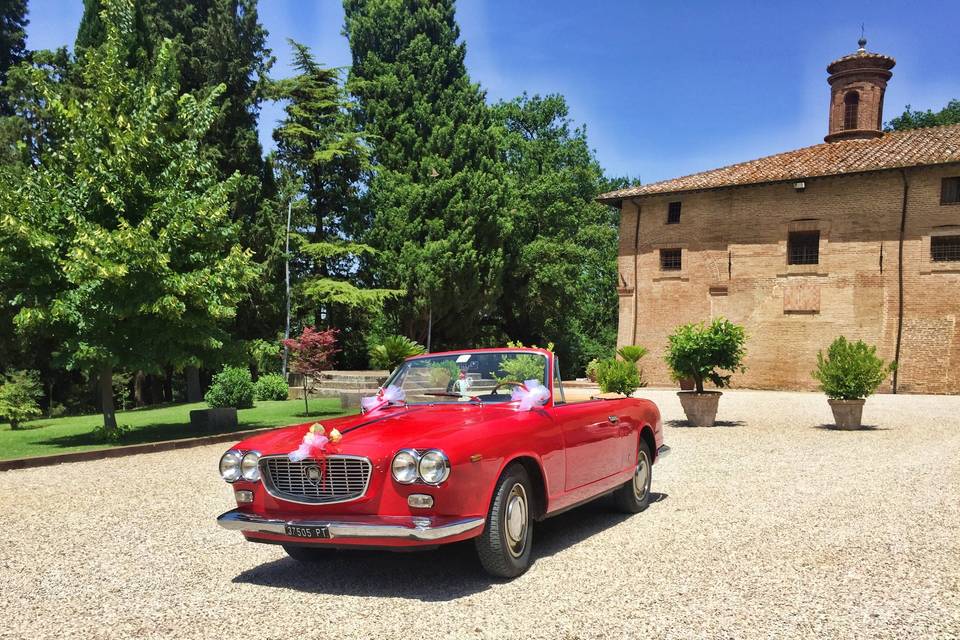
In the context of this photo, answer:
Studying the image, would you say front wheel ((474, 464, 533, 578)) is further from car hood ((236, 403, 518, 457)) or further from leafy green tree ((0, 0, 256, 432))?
leafy green tree ((0, 0, 256, 432))

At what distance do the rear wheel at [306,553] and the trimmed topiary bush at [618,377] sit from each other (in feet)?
42.3

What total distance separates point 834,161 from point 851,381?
1906 centimetres

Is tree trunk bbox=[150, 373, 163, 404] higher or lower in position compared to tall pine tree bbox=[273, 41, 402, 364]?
lower

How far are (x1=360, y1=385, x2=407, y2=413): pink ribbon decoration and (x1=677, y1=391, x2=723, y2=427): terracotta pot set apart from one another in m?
11.7

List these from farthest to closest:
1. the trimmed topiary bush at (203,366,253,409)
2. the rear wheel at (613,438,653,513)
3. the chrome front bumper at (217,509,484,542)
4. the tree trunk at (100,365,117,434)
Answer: the trimmed topiary bush at (203,366,253,409)
the tree trunk at (100,365,117,434)
the rear wheel at (613,438,653,513)
the chrome front bumper at (217,509,484,542)

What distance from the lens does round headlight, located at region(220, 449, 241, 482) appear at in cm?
535

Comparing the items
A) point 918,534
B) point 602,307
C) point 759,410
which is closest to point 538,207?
point 602,307

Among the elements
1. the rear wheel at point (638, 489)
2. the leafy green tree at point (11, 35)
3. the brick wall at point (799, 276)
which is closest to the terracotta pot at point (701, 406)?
the rear wheel at point (638, 489)

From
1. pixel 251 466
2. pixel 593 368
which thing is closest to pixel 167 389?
pixel 593 368

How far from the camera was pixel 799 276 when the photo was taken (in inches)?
1284

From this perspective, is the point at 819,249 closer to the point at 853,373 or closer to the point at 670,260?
the point at 670,260

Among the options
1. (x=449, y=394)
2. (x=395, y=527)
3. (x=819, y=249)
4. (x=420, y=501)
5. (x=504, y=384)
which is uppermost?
(x=819, y=249)

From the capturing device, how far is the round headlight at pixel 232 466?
17.6 ft

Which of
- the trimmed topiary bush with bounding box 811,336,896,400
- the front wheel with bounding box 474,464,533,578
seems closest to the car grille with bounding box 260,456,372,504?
the front wheel with bounding box 474,464,533,578
